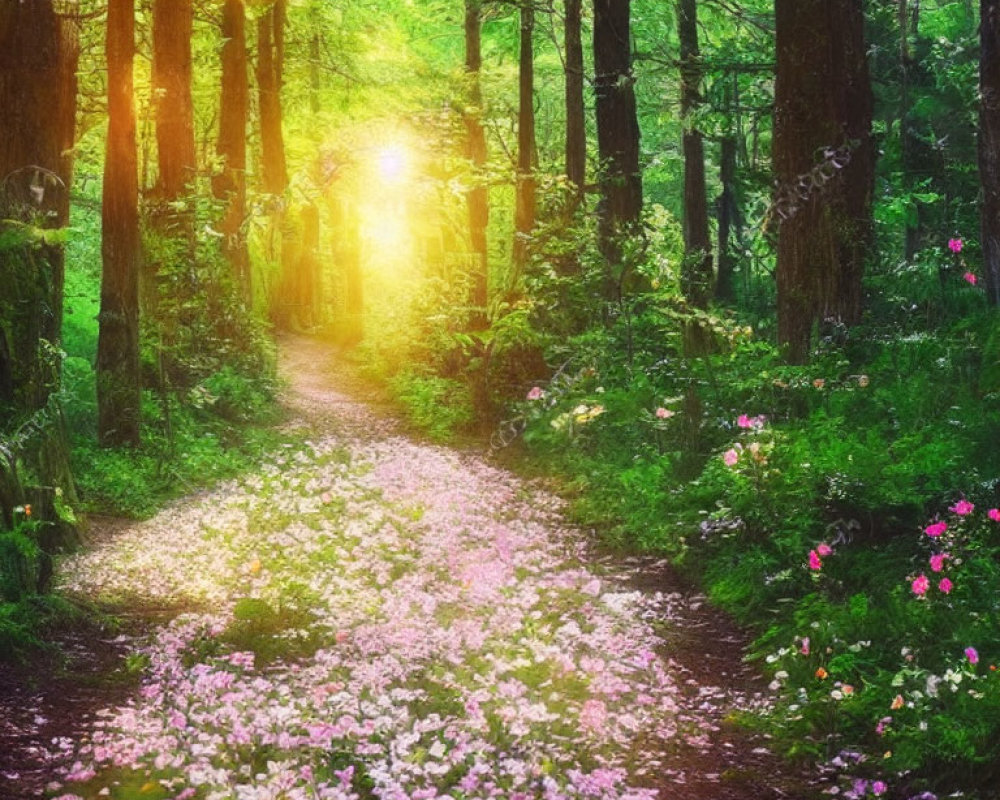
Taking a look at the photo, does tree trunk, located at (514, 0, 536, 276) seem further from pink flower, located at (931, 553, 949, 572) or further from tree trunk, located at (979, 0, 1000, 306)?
pink flower, located at (931, 553, 949, 572)

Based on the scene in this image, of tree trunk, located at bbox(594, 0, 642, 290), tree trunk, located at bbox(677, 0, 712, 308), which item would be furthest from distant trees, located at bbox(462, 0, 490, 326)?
tree trunk, located at bbox(677, 0, 712, 308)

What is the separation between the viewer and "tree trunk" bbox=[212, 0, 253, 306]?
696 inches

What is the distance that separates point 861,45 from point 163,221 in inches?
363

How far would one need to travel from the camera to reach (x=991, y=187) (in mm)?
8422

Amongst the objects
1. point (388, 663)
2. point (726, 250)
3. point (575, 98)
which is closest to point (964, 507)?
point (388, 663)

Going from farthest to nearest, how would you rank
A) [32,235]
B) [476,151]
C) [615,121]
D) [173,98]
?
[476,151]
[615,121]
[173,98]
[32,235]

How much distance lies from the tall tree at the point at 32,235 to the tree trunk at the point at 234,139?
7378 mm

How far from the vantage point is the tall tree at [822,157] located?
8.77 m

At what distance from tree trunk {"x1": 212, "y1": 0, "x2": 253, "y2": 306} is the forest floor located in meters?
9.31

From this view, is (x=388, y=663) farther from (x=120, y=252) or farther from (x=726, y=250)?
(x=726, y=250)

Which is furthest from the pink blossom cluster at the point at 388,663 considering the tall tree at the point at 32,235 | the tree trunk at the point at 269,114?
the tree trunk at the point at 269,114

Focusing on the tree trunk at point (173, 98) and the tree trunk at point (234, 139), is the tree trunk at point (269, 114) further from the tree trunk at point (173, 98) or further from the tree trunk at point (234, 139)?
the tree trunk at point (173, 98)

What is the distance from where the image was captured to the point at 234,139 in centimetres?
1862

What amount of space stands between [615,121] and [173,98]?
21.2 feet
